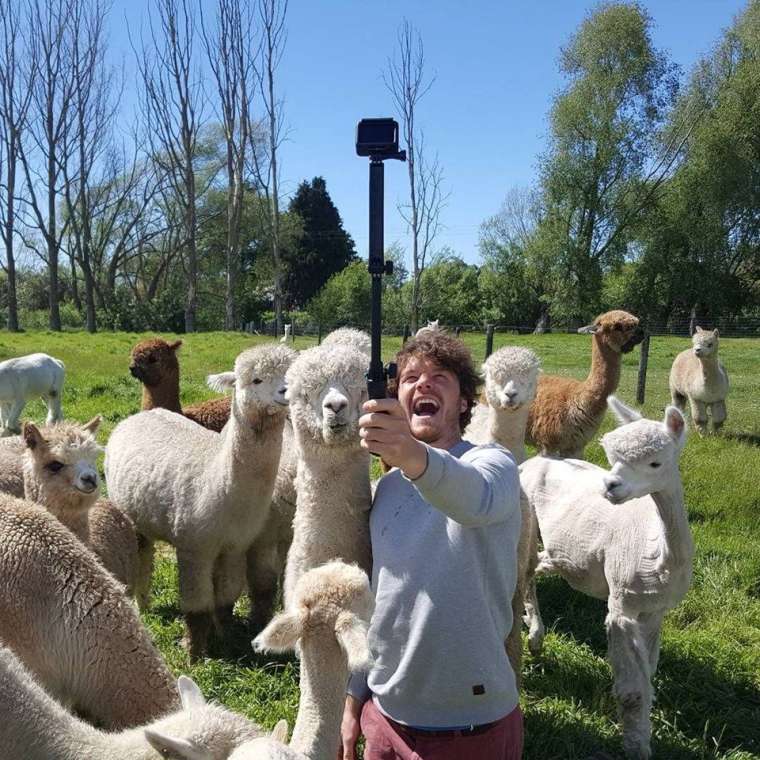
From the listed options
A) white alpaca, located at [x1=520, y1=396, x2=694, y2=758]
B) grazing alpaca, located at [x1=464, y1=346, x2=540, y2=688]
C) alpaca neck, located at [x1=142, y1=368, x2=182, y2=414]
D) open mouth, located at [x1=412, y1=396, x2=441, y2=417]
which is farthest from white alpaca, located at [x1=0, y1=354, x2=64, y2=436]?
open mouth, located at [x1=412, y1=396, x2=441, y2=417]

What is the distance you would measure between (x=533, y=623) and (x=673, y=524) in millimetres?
1316

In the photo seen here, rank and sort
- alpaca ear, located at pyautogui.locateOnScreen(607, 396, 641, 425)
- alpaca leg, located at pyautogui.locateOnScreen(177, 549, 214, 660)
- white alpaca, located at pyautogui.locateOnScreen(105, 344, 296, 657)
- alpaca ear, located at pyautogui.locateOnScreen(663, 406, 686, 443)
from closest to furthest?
1. alpaca ear, located at pyautogui.locateOnScreen(663, 406, 686, 443)
2. alpaca ear, located at pyautogui.locateOnScreen(607, 396, 641, 425)
3. white alpaca, located at pyautogui.locateOnScreen(105, 344, 296, 657)
4. alpaca leg, located at pyautogui.locateOnScreen(177, 549, 214, 660)

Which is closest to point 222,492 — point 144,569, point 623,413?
point 144,569

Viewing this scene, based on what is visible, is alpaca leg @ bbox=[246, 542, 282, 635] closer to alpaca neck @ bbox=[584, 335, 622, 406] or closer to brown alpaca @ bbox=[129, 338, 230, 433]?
brown alpaca @ bbox=[129, 338, 230, 433]

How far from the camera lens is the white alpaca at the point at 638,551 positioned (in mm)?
3449

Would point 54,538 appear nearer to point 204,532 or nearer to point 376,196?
point 204,532

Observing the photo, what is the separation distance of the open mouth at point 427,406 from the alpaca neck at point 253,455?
2.04 meters

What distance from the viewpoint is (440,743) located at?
212cm

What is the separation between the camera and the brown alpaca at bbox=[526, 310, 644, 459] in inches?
305

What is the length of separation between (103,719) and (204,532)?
1.64 meters

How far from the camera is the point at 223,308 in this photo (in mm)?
43438

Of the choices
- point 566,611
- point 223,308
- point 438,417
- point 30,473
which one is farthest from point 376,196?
point 223,308

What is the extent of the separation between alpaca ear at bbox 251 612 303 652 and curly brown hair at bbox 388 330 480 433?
0.83m

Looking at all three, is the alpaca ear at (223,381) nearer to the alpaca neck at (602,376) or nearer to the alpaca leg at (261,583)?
the alpaca leg at (261,583)
